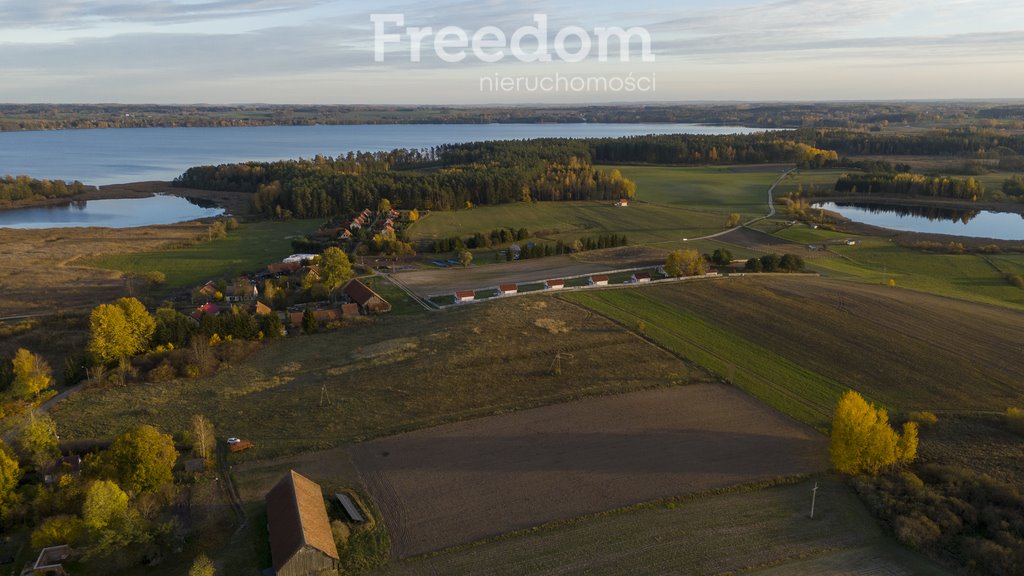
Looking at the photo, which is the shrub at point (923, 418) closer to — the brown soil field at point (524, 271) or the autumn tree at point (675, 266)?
the autumn tree at point (675, 266)

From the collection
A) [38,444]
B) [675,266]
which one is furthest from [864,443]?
[38,444]

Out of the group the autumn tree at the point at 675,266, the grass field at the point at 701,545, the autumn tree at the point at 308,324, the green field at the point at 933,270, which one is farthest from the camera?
the autumn tree at the point at 675,266

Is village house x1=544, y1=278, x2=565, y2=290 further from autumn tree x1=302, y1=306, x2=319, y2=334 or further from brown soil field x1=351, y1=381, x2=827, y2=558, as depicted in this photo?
brown soil field x1=351, y1=381, x2=827, y2=558

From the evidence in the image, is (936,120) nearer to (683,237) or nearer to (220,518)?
(683,237)

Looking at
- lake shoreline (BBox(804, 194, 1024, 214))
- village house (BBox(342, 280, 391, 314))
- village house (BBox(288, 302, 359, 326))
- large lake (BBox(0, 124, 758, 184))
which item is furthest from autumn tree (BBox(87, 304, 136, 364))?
large lake (BBox(0, 124, 758, 184))

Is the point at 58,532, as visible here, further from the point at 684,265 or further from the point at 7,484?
the point at 684,265

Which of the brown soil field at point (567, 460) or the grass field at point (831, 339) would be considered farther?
the grass field at point (831, 339)

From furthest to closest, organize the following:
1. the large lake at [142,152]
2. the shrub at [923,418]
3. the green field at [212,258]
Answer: the large lake at [142,152]
the green field at [212,258]
the shrub at [923,418]

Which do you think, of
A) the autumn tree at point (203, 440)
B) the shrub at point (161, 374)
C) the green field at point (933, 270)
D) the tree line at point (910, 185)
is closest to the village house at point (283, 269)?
the shrub at point (161, 374)
